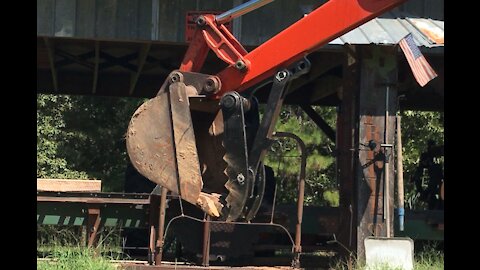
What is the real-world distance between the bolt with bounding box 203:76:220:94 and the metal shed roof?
10.4 ft

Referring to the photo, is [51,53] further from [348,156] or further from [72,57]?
[348,156]

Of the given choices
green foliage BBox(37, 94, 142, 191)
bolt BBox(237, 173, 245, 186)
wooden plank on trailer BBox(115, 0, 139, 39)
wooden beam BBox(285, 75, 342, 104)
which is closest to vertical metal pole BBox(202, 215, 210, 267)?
wooden plank on trailer BBox(115, 0, 139, 39)

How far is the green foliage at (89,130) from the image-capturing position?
76.7 ft

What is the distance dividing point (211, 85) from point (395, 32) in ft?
12.6

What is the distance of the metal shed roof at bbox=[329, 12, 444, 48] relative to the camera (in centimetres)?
920

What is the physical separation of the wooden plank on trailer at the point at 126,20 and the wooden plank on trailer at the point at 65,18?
570 millimetres

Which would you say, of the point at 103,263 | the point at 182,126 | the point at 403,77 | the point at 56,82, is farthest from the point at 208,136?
the point at 56,82

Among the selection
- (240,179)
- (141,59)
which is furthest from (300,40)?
(141,59)

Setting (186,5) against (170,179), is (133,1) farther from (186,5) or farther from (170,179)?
(170,179)

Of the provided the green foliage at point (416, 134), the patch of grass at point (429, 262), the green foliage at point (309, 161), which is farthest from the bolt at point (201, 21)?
the green foliage at point (416, 134)

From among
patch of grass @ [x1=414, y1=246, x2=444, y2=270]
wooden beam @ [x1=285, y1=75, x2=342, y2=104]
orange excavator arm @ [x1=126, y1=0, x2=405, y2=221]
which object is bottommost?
patch of grass @ [x1=414, y1=246, x2=444, y2=270]

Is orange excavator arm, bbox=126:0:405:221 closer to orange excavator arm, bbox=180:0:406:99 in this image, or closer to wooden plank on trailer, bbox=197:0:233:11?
orange excavator arm, bbox=180:0:406:99

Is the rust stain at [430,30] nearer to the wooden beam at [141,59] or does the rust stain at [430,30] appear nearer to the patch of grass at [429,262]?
the patch of grass at [429,262]

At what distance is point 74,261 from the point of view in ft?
27.3
